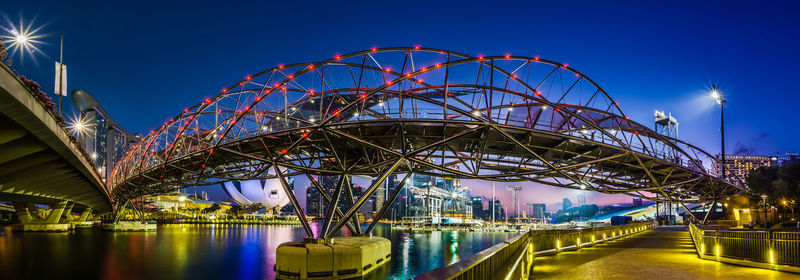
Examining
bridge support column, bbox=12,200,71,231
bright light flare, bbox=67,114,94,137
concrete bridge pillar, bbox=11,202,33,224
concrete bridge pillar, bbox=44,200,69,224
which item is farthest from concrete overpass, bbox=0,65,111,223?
concrete bridge pillar, bbox=11,202,33,224

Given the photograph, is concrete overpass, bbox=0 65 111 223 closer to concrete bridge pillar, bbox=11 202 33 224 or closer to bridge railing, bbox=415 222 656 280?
bridge railing, bbox=415 222 656 280

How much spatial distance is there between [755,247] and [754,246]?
54 millimetres

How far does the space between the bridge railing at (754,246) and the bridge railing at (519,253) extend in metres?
6.28

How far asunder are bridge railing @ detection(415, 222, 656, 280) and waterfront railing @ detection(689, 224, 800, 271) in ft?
20.6

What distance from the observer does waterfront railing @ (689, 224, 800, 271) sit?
50.9 feet

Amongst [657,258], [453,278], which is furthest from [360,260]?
[453,278]

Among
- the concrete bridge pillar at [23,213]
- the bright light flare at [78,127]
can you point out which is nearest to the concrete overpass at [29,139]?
the bright light flare at [78,127]

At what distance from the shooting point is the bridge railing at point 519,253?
4692mm

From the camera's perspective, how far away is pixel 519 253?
11.7 m

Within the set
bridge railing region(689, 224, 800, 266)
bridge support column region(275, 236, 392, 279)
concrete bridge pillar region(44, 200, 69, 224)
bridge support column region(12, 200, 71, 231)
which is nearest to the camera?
bridge railing region(689, 224, 800, 266)

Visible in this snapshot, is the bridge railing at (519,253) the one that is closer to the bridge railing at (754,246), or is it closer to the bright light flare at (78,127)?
the bridge railing at (754,246)

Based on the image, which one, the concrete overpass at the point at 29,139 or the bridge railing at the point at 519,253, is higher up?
the concrete overpass at the point at 29,139

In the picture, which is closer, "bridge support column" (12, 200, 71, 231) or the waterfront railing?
the waterfront railing

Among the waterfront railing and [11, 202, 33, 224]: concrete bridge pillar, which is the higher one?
the waterfront railing
